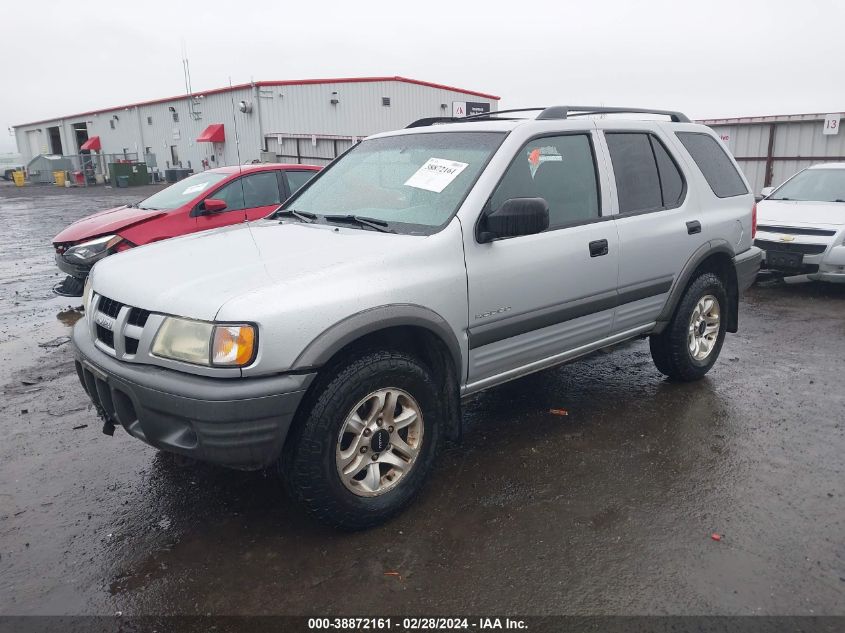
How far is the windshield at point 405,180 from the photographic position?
3.34 metres

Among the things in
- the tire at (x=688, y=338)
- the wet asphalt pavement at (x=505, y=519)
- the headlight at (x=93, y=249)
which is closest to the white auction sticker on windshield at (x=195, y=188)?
the headlight at (x=93, y=249)

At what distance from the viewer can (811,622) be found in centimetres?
242

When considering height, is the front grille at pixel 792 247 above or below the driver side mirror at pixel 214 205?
below

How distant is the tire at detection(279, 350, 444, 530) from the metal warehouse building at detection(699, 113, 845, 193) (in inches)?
589

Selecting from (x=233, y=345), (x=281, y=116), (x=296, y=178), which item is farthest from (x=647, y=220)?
(x=281, y=116)

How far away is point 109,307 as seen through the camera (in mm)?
2990

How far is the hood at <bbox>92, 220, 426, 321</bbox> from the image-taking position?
2.68 metres

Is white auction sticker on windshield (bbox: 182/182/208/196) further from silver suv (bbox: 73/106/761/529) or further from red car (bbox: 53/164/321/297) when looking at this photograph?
silver suv (bbox: 73/106/761/529)

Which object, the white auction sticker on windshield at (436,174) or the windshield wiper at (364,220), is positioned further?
the white auction sticker on windshield at (436,174)

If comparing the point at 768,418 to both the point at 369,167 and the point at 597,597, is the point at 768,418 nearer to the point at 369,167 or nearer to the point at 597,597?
the point at 597,597

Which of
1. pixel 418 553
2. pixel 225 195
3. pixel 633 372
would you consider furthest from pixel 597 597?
pixel 225 195

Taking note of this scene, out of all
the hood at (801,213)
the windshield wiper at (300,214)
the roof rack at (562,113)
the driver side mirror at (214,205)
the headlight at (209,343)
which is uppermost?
the roof rack at (562,113)

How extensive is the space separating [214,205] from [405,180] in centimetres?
388

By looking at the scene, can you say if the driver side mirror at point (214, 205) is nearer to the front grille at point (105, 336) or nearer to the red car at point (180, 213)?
the red car at point (180, 213)
